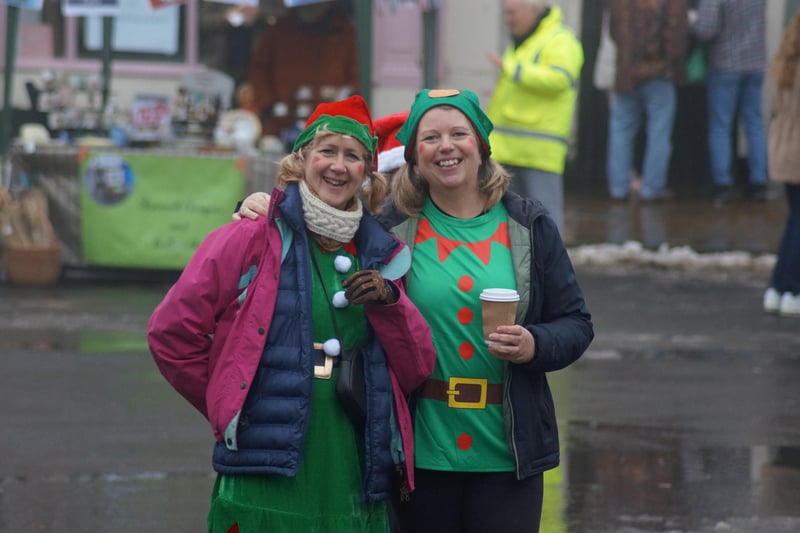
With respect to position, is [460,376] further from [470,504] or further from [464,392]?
[470,504]

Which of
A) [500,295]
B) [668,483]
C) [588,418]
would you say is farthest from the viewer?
[588,418]

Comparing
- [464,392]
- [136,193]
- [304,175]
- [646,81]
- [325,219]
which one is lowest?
[464,392]

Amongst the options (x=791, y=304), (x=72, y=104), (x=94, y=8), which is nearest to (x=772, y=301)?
(x=791, y=304)

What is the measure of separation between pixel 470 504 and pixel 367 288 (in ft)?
2.38

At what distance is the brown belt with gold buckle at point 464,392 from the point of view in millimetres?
3914

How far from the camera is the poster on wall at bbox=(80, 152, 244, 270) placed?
34.9 ft

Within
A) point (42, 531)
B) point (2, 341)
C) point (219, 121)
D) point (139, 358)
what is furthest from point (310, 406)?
point (219, 121)

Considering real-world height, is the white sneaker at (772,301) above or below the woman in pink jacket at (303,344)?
below

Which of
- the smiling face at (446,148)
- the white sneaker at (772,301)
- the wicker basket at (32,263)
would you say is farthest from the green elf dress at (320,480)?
the wicker basket at (32,263)

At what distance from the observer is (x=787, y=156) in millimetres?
9555

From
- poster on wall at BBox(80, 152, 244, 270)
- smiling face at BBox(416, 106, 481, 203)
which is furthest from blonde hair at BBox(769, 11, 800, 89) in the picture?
smiling face at BBox(416, 106, 481, 203)

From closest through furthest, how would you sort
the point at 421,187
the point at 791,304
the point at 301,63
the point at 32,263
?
the point at 421,187 < the point at 791,304 < the point at 32,263 < the point at 301,63

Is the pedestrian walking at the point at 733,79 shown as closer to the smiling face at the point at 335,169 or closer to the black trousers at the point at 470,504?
the black trousers at the point at 470,504

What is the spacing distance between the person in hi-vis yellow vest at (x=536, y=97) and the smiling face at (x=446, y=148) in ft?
18.9
